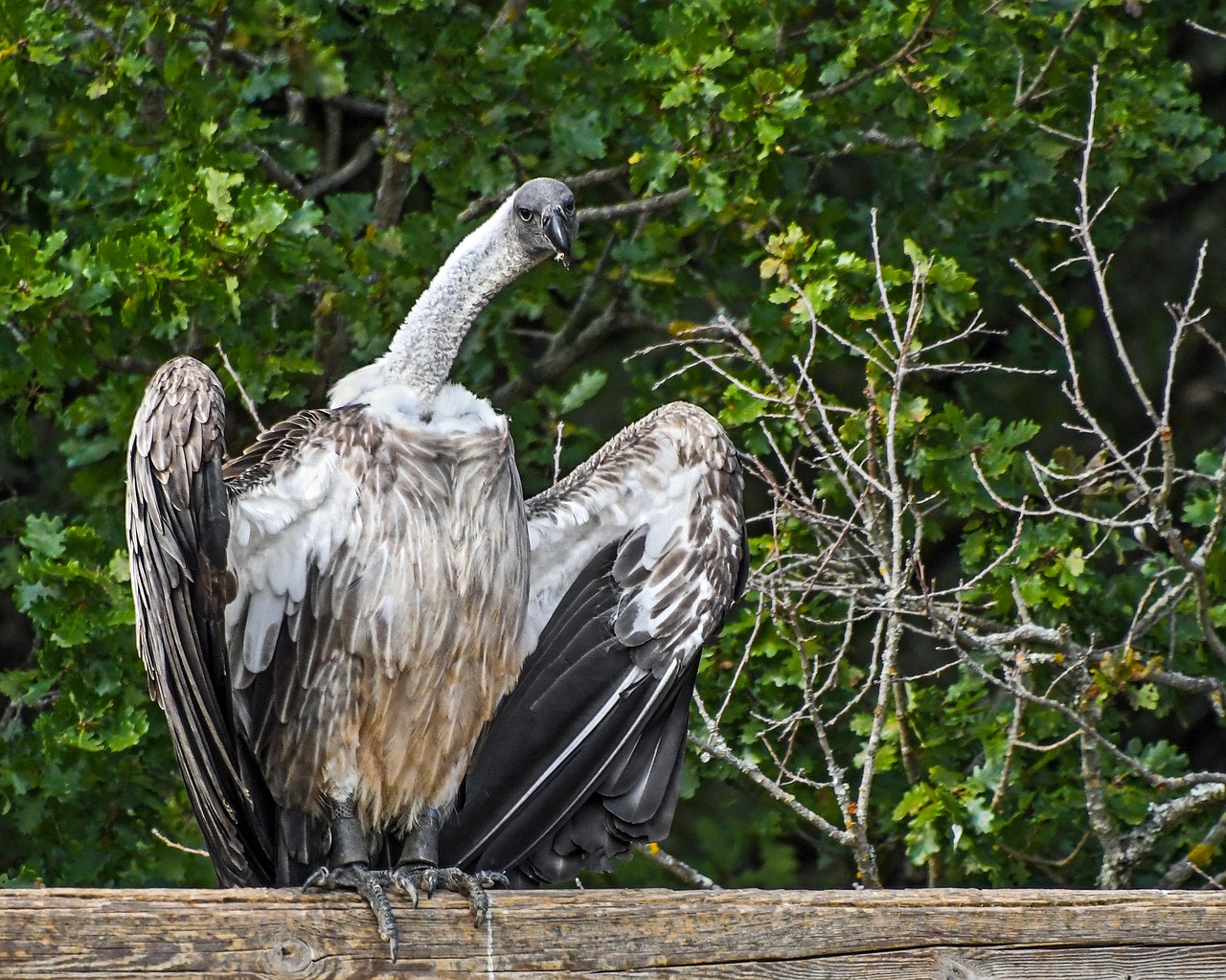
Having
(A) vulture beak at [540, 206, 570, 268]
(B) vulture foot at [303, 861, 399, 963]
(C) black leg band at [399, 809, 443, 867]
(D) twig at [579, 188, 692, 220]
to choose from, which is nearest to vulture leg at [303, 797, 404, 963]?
(B) vulture foot at [303, 861, 399, 963]

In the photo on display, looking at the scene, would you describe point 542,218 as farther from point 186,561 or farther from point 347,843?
point 347,843

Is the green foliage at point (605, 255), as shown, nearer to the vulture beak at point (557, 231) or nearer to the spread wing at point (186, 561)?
the vulture beak at point (557, 231)

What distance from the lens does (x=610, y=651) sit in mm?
3756

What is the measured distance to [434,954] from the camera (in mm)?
2693

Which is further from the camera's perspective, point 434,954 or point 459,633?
point 459,633

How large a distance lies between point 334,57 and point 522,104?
0.61 m

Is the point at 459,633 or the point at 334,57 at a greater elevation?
the point at 334,57

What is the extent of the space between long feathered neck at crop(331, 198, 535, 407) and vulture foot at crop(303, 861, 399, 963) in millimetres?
978

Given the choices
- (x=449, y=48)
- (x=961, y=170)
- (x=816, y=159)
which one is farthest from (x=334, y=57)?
(x=961, y=170)

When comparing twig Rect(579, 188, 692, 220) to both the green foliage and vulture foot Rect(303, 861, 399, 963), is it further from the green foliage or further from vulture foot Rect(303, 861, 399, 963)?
vulture foot Rect(303, 861, 399, 963)

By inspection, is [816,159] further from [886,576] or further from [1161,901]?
[1161,901]

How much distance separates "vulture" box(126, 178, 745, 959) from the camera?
125 inches

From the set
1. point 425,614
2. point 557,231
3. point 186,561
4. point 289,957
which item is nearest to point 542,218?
point 557,231

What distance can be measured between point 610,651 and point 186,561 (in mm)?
1042
